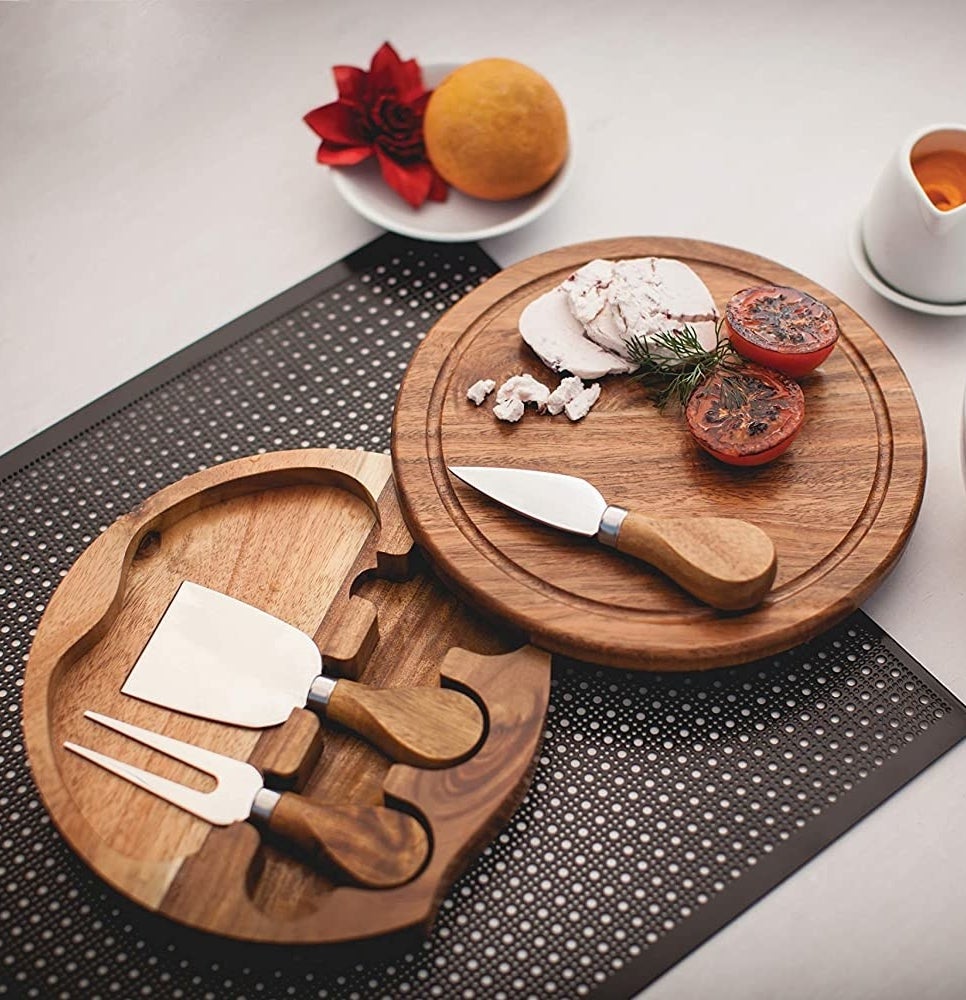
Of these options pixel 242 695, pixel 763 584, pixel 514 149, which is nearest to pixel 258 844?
pixel 242 695

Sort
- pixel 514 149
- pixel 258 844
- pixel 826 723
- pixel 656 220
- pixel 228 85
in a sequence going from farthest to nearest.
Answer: pixel 228 85 < pixel 656 220 < pixel 514 149 < pixel 826 723 < pixel 258 844

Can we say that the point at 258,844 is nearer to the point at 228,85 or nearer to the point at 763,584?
the point at 763,584

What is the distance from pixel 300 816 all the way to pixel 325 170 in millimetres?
895

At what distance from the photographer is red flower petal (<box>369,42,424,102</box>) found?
141cm

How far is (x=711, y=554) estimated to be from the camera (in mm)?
995

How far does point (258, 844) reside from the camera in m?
0.92

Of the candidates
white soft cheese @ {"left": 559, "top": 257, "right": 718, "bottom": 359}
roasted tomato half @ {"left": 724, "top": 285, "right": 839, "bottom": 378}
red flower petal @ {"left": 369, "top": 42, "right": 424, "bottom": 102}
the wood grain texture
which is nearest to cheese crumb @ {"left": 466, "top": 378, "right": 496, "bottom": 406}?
the wood grain texture

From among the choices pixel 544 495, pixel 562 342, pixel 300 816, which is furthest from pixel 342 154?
pixel 300 816

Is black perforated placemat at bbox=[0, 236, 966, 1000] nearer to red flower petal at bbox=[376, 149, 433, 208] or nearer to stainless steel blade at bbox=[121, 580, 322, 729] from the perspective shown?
stainless steel blade at bbox=[121, 580, 322, 729]

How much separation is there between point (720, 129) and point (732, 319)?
→ 0.50m

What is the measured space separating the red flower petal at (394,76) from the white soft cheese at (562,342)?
0.39 metres

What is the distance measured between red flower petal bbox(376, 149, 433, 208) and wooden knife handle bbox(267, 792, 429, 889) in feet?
2.49

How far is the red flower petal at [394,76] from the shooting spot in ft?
4.64

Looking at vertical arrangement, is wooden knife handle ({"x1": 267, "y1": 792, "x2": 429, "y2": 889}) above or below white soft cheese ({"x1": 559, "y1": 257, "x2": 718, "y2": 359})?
below
